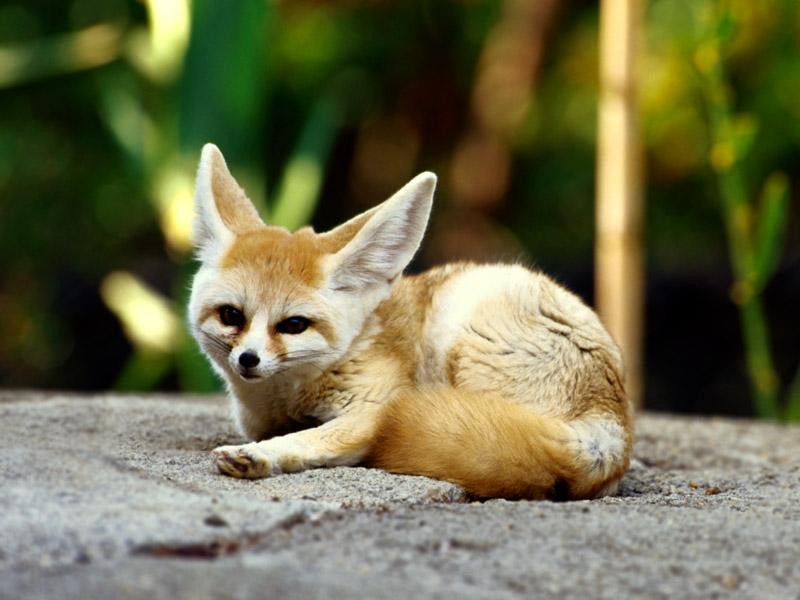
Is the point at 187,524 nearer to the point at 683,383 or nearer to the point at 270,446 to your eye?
the point at 270,446

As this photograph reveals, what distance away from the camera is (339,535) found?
2.20 meters

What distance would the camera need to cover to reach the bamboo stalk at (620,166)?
492 centimetres

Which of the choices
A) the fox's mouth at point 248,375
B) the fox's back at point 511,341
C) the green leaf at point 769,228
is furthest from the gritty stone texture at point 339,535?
the green leaf at point 769,228

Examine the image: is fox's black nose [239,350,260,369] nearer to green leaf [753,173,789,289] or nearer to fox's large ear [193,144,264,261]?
fox's large ear [193,144,264,261]

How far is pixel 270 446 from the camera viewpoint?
2.83 m

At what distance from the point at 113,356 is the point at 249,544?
20.9 feet

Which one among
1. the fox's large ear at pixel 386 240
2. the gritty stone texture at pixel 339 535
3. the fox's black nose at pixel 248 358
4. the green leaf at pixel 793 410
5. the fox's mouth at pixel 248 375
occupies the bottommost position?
the green leaf at pixel 793 410

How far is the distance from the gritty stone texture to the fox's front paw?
42 mm

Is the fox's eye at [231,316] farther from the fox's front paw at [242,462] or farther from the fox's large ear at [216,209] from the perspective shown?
the fox's front paw at [242,462]

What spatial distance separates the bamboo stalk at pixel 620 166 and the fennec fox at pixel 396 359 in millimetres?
1659

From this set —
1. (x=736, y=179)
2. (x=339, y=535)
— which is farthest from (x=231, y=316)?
(x=736, y=179)

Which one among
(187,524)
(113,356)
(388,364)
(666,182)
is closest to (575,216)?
(666,182)

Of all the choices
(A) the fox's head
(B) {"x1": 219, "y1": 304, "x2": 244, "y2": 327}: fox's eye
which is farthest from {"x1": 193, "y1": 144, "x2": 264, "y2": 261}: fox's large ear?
(B) {"x1": 219, "y1": 304, "x2": 244, "y2": 327}: fox's eye

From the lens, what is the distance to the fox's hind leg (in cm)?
273
